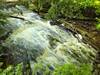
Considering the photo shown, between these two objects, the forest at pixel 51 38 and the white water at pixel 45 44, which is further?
the white water at pixel 45 44

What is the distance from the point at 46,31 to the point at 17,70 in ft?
13.1

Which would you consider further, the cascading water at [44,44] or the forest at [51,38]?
the cascading water at [44,44]

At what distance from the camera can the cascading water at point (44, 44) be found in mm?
6775

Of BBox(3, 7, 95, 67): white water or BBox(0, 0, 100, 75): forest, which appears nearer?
BBox(0, 0, 100, 75): forest

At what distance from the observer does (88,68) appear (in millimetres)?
4785

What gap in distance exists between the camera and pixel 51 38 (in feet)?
26.3

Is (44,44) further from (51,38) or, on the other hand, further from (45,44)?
(51,38)

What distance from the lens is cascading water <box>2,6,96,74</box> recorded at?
6775 millimetres

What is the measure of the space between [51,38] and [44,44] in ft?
1.87

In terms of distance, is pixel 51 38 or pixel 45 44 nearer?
pixel 45 44

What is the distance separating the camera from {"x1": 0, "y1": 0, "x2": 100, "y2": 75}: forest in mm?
5957

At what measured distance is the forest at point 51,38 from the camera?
596cm

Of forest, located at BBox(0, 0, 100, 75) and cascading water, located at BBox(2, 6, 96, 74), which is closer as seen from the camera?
forest, located at BBox(0, 0, 100, 75)

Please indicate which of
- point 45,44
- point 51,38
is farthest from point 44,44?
point 51,38
